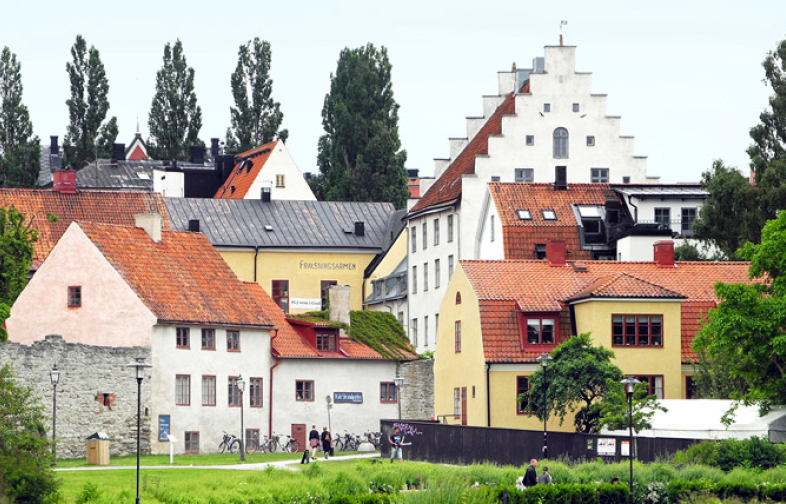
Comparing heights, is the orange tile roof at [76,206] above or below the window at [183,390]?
above

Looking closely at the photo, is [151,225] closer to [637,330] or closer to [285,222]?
[637,330]

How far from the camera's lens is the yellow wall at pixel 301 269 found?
10825cm

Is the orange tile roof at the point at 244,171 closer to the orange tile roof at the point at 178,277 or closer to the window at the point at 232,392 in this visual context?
the orange tile roof at the point at 178,277

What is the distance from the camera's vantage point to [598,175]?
99.2 m

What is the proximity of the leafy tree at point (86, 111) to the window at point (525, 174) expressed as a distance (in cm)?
4108

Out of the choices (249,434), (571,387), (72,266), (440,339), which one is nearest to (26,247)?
(72,266)

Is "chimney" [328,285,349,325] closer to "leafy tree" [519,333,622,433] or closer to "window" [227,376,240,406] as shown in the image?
"window" [227,376,240,406]

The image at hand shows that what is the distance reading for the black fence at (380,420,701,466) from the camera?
61.2m

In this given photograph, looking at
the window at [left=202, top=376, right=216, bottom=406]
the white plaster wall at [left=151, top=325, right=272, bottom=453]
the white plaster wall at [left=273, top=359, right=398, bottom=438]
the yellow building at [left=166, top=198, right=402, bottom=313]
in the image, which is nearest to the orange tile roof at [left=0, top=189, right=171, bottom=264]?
the yellow building at [left=166, top=198, right=402, bottom=313]

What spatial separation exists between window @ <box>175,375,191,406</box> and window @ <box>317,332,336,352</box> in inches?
334

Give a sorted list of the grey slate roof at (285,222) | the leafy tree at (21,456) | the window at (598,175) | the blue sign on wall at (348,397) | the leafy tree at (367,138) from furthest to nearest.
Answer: the leafy tree at (367,138), the grey slate roof at (285,222), the window at (598,175), the blue sign on wall at (348,397), the leafy tree at (21,456)

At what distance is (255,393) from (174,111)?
190ft

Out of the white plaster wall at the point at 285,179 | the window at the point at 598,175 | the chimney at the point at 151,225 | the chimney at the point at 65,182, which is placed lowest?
the chimney at the point at 151,225

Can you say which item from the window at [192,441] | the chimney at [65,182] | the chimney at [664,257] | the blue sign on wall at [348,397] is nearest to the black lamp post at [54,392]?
the window at [192,441]
